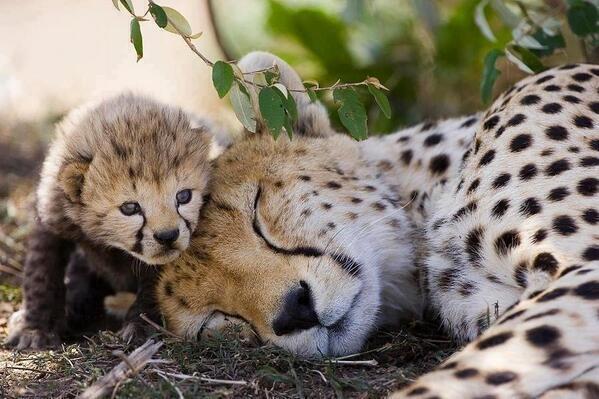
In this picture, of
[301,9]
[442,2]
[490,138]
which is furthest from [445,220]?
[442,2]

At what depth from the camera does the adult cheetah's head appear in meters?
2.56

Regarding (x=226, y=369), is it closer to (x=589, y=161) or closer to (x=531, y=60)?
(x=589, y=161)

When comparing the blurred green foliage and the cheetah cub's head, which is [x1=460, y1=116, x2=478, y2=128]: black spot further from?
the blurred green foliage

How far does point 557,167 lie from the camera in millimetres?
2592

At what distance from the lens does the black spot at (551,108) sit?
2788 millimetres

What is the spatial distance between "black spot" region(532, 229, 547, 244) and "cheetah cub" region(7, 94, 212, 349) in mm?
925

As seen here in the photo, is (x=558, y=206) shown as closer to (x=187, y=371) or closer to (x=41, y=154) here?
(x=187, y=371)

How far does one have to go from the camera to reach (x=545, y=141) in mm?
2695

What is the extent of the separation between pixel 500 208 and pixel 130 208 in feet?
3.33

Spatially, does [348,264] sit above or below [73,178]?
below

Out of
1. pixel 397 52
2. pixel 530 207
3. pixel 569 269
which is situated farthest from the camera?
pixel 397 52

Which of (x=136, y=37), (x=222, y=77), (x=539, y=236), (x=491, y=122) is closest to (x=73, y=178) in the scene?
(x=136, y=37)

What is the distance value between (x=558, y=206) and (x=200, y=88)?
15.9 feet

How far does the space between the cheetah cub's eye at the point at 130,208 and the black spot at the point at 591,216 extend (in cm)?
119
